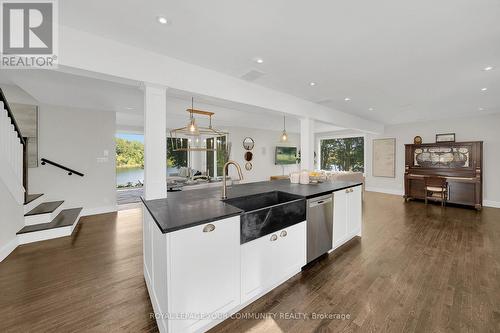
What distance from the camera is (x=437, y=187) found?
5.29 metres

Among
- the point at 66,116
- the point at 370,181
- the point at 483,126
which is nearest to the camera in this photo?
the point at 66,116

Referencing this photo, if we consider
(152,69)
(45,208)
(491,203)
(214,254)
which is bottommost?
(491,203)

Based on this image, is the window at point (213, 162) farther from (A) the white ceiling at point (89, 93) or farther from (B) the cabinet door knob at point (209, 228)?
(B) the cabinet door knob at point (209, 228)

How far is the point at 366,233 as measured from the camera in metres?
3.48

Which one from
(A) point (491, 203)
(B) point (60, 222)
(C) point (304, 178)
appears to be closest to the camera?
(C) point (304, 178)

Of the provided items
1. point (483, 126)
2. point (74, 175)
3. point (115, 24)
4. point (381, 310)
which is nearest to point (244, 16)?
point (115, 24)

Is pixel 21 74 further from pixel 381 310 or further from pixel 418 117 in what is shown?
pixel 418 117

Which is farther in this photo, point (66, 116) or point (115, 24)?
point (66, 116)

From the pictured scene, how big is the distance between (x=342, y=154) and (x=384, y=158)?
1795 mm

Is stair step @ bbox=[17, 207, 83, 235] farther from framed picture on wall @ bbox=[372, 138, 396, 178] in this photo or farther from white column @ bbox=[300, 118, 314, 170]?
framed picture on wall @ bbox=[372, 138, 396, 178]

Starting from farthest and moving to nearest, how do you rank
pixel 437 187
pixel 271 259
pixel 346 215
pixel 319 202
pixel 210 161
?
1. pixel 210 161
2. pixel 437 187
3. pixel 346 215
4. pixel 319 202
5. pixel 271 259

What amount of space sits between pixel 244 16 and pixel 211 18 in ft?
0.97

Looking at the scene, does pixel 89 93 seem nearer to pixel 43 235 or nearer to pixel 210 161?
pixel 43 235

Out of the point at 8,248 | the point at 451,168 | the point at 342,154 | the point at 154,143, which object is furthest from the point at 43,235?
the point at 342,154
